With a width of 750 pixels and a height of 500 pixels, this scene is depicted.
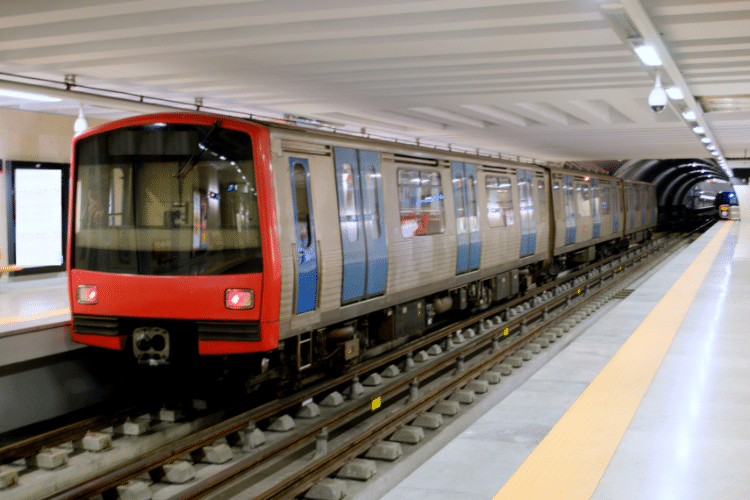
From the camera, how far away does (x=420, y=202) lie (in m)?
8.36

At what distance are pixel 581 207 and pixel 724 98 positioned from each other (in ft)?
18.0

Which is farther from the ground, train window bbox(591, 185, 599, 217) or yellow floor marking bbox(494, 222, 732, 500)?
train window bbox(591, 185, 599, 217)

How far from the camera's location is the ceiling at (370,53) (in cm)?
601

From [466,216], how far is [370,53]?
9.79ft

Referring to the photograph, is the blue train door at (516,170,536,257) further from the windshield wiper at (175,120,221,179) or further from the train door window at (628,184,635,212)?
the train door window at (628,184,635,212)

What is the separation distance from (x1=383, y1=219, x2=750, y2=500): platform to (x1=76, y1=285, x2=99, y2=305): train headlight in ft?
10.2

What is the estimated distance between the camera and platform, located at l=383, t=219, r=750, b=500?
4105mm

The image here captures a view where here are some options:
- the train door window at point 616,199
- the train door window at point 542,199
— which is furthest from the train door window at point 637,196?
the train door window at point 542,199

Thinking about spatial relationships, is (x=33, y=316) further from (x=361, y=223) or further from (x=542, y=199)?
(x=542, y=199)

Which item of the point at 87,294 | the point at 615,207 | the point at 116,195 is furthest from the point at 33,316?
the point at 615,207

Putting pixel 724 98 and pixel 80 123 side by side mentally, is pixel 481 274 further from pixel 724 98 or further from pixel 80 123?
pixel 80 123

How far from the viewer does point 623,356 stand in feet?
24.4

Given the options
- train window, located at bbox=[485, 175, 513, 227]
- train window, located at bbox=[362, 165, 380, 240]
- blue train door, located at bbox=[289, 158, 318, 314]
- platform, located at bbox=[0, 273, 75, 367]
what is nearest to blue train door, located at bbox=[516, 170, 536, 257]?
train window, located at bbox=[485, 175, 513, 227]

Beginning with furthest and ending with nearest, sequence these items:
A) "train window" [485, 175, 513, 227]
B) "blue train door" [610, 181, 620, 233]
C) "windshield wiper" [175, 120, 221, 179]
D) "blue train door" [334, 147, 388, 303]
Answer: "blue train door" [610, 181, 620, 233], "train window" [485, 175, 513, 227], "blue train door" [334, 147, 388, 303], "windshield wiper" [175, 120, 221, 179]
